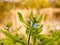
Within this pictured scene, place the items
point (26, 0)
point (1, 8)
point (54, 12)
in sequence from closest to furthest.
Result: point (1, 8)
point (26, 0)
point (54, 12)

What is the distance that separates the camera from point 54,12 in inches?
111

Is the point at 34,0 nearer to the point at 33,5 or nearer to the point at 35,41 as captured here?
the point at 33,5

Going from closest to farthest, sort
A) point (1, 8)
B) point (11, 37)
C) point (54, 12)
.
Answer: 1. point (11, 37)
2. point (1, 8)
3. point (54, 12)

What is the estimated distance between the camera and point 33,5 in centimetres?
265

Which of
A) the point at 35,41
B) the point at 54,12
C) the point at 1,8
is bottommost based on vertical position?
the point at 54,12

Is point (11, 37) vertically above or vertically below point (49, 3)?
above

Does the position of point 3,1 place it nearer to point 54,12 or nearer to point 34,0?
point 34,0

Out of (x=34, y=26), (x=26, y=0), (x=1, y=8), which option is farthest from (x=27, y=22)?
(x=26, y=0)

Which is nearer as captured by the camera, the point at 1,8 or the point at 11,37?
the point at 11,37

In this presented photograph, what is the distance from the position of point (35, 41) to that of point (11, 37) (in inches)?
3.3

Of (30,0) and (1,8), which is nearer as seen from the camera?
(1,8)

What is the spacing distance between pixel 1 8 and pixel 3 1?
0.10 meters

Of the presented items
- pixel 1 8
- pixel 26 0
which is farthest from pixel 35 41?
pixel 26 0

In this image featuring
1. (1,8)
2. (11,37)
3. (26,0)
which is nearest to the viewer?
(11,37)
